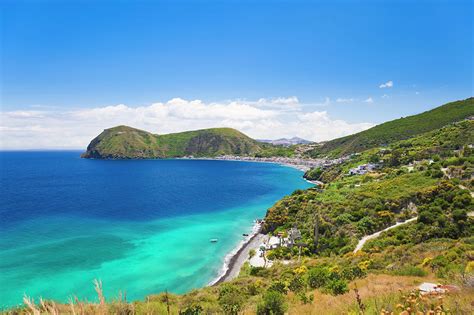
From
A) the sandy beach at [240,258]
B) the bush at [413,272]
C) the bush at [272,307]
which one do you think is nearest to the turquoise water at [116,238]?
the sandy beach at [240,258]

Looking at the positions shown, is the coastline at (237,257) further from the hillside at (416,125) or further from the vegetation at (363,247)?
the hillside at (416,125)

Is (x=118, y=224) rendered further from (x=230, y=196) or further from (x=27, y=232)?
(x=230, y=196)

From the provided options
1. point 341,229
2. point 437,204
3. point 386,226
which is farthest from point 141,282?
point 437,204

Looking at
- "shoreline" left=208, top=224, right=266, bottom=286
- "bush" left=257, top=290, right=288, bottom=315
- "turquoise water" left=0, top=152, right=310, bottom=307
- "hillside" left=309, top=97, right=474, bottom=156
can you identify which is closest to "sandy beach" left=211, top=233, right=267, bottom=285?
"shoreline" left=208, top=224, right=266, bottom=286

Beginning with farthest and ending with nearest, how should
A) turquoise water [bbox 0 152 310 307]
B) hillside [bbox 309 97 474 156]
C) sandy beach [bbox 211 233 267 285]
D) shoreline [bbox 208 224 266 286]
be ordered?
hillside [bbox 309 97 474 156] < sandy beach [bbox 211 233 267 285] < shoreline [bbox 208 224 266 286] < turquoise water [bbox 0 152 310 307]

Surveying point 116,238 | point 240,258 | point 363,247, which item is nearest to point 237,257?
point 240,258

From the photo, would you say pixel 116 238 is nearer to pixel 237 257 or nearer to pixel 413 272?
pixel 237 257

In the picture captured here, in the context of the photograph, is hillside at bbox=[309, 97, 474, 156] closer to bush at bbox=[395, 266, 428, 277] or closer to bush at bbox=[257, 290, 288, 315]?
bush at bbox=[395, 266, 428, 277]

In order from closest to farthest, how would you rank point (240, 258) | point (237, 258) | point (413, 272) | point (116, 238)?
point (413, 272) → point (240, 258) → point (237, 258) → point (116, 238)

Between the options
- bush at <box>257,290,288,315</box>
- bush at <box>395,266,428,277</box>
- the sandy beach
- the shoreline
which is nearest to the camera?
bush at <box>257,290,288,315</box>
